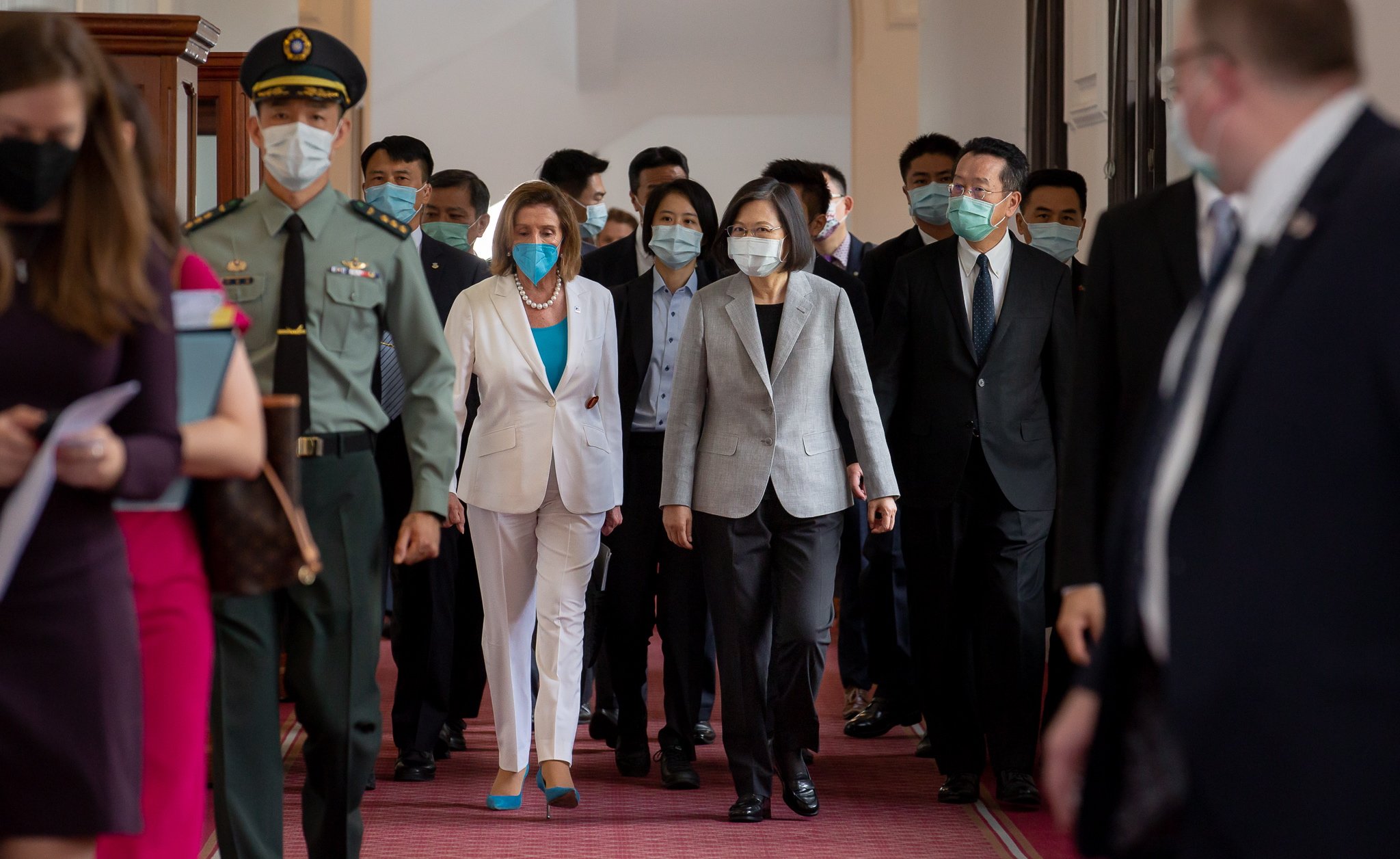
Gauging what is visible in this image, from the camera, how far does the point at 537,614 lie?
4422 mm

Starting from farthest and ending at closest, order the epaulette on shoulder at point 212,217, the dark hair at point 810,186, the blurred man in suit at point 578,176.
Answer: the blurred man in suit at point 578,176, the dark hair at point 810,186, the epaulette on shoulder at point 212,217

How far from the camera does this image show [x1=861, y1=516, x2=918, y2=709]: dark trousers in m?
5.53

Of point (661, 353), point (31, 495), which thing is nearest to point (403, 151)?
point (661, 353)

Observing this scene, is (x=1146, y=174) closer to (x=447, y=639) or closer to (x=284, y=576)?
(x=447, y=639)

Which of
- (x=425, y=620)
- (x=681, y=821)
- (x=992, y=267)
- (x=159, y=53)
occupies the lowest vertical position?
(x=681, y=821)

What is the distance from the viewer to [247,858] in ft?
9.62

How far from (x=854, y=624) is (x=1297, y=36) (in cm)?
447

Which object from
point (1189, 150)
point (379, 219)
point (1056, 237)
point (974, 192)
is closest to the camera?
point (1189, 150)

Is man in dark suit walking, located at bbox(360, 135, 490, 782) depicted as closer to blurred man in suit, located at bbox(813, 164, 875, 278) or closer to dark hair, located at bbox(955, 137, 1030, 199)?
dark hair, located at bbox(955, 137, 1030, 199)

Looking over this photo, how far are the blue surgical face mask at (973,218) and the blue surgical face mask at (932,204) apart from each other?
4.29 ft

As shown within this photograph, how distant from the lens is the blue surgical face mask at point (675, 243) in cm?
502

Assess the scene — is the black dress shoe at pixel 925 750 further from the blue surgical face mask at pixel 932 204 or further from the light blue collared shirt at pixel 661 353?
the blue surgical face mask at pixel 932 204

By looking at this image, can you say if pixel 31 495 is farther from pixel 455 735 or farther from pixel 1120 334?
pixel 455 735

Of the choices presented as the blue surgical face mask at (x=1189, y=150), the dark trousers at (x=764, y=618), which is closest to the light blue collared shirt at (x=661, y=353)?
the dark trousers at (x=764, y=618)
